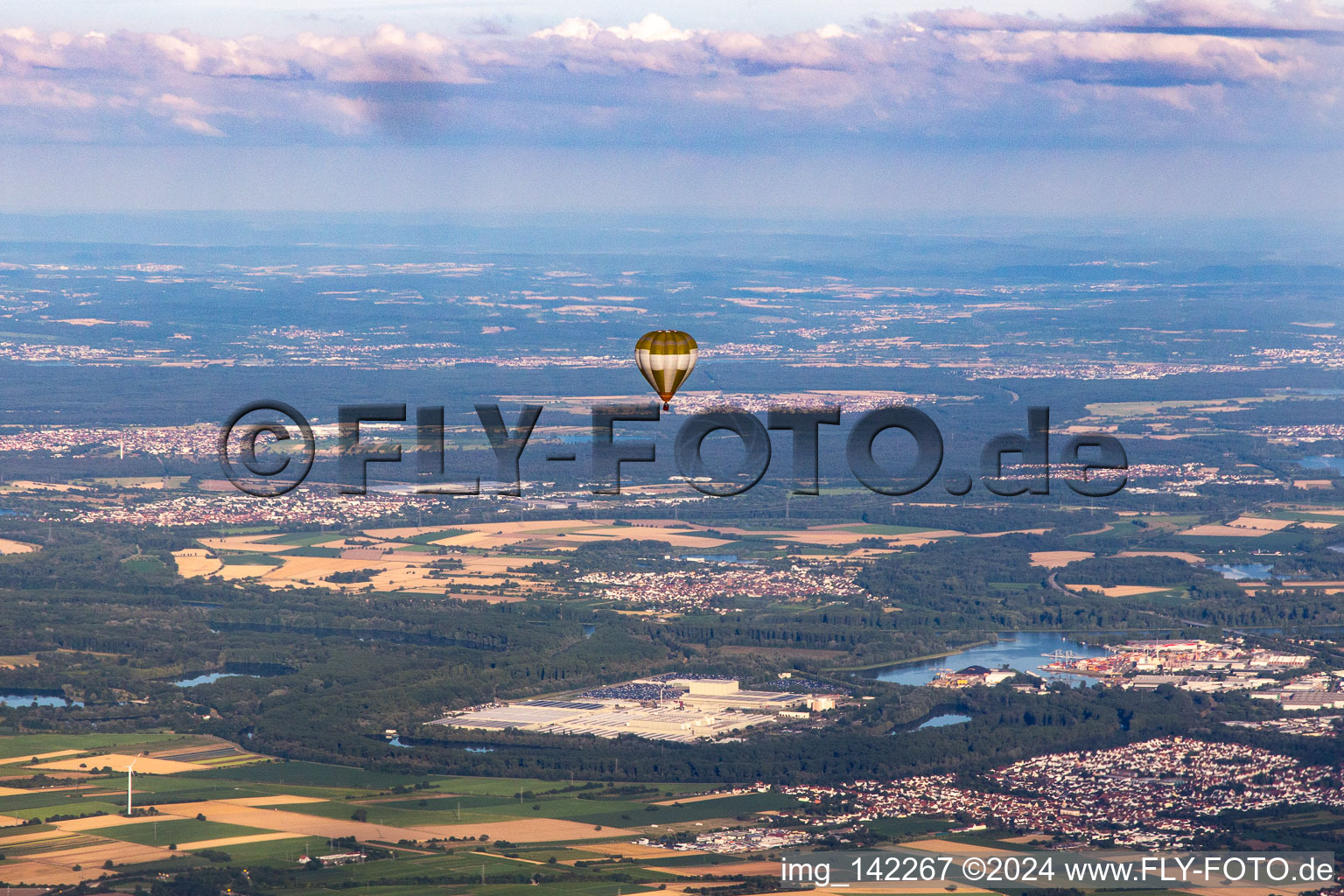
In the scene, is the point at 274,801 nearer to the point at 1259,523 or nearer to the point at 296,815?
the point at 296,815

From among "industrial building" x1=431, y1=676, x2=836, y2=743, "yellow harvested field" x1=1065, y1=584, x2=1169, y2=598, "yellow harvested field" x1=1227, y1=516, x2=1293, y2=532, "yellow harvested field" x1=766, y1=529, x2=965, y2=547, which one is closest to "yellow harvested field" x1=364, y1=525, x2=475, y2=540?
"yellow harvested field" x1=766, y1=529, x2=965, y2=547

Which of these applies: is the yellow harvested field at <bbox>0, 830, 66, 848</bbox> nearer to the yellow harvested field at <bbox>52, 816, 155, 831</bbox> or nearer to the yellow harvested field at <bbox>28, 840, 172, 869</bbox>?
the yellow harvested field at <bbox>52, 816, 155, 831</bbox>

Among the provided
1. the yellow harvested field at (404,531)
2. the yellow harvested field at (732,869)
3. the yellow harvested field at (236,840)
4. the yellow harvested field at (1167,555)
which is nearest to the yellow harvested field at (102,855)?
the yellow harvested field at (236,840)

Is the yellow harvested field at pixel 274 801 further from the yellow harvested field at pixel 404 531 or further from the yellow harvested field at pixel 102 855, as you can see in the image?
the yellow harvested field at pixel 404 531

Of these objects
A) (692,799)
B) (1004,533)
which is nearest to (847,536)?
→ (1004,533)

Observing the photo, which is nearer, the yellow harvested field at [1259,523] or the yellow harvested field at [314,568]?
the yellow harvested field at [314,568]

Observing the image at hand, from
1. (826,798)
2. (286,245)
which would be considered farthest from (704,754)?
(286,245)

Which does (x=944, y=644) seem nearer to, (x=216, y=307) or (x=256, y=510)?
(x=256, y=510)
